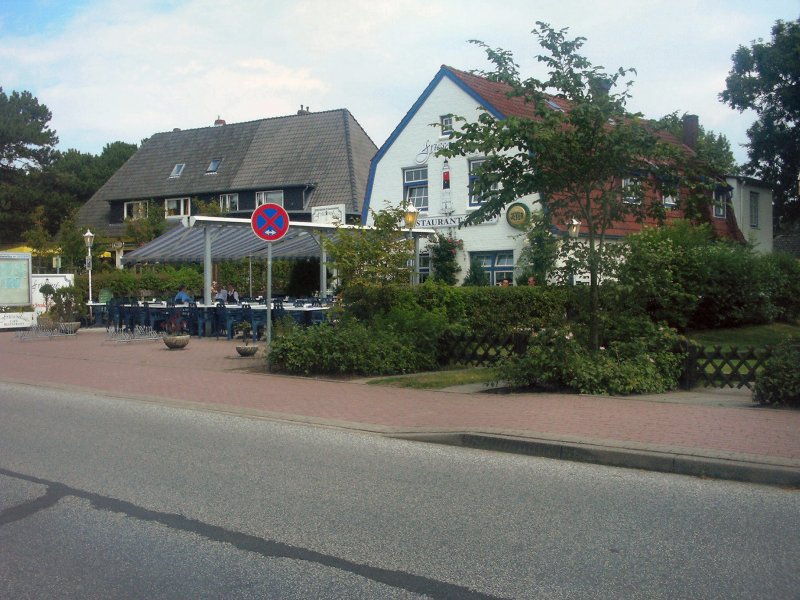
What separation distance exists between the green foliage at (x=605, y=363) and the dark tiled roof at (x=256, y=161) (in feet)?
102

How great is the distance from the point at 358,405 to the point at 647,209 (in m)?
5.62

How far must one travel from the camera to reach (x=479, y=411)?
10.7 meters

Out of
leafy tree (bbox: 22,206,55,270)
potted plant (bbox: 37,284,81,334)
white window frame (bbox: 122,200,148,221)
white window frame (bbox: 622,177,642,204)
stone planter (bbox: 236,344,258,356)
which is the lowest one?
stone planter (bbox: 236,344,258,356)

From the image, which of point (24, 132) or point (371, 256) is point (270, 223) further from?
point (24, 132)

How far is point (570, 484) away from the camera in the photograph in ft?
24.1

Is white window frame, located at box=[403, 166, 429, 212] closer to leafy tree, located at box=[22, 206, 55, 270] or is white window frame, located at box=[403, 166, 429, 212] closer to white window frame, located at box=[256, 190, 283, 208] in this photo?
white window frame, located at box=[256, 190, 283, 208]

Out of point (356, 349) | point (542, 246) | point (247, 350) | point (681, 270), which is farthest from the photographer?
point (681, 270)

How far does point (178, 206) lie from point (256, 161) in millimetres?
6011

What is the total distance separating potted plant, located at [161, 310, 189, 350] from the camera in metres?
20.6

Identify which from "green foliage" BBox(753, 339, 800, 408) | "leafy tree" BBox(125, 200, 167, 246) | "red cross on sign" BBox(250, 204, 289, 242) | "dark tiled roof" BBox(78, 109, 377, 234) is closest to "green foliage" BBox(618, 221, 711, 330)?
"green foliage" BBox(753, 339, 800, 408)

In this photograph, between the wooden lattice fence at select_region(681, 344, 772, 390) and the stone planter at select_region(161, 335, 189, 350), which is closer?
the wooden lattice fence at select_region(681, 344, 772, 390)

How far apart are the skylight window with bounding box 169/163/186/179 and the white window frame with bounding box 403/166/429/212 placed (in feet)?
80.3

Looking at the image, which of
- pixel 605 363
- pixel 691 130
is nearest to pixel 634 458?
pixel 605 363

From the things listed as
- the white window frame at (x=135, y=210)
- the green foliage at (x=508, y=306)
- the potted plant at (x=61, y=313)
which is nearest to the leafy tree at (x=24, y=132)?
the white window frame at (x=135, y=210)
